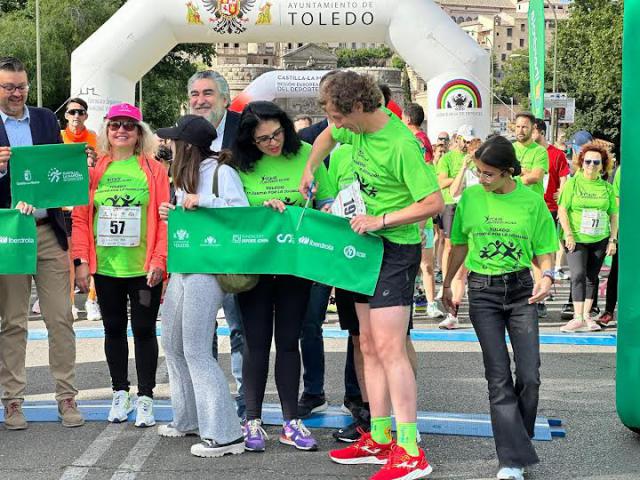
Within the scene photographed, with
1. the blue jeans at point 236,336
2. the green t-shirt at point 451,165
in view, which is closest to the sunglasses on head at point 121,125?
the blue jeans at point 236,336

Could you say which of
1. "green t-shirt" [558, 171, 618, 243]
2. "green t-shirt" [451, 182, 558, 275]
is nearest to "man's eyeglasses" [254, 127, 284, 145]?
"green t-shirt" [451, 182, 558, 275]

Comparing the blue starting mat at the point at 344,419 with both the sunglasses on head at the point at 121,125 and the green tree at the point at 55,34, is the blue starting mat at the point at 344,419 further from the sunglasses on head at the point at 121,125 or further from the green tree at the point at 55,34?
the green tree at the point at 55,34

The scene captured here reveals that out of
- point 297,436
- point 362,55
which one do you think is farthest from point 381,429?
point 362,55

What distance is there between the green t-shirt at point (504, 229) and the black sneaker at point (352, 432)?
1131 millimetres

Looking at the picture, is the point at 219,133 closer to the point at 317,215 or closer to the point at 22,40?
the point at 317,215

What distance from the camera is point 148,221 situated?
248 inches

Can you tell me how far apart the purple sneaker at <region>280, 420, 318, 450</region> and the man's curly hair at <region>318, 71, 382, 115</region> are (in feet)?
5.76

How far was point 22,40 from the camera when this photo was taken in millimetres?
43469

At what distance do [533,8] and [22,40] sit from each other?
2943 centimetres

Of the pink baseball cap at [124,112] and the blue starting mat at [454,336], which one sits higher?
the pink baseball cap at [124,112]

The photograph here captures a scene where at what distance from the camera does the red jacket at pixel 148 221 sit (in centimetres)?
622

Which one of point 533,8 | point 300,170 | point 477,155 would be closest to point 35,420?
point 300,170

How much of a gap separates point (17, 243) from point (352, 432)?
7.01 ft

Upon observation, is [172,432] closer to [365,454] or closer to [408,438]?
[365,454]
